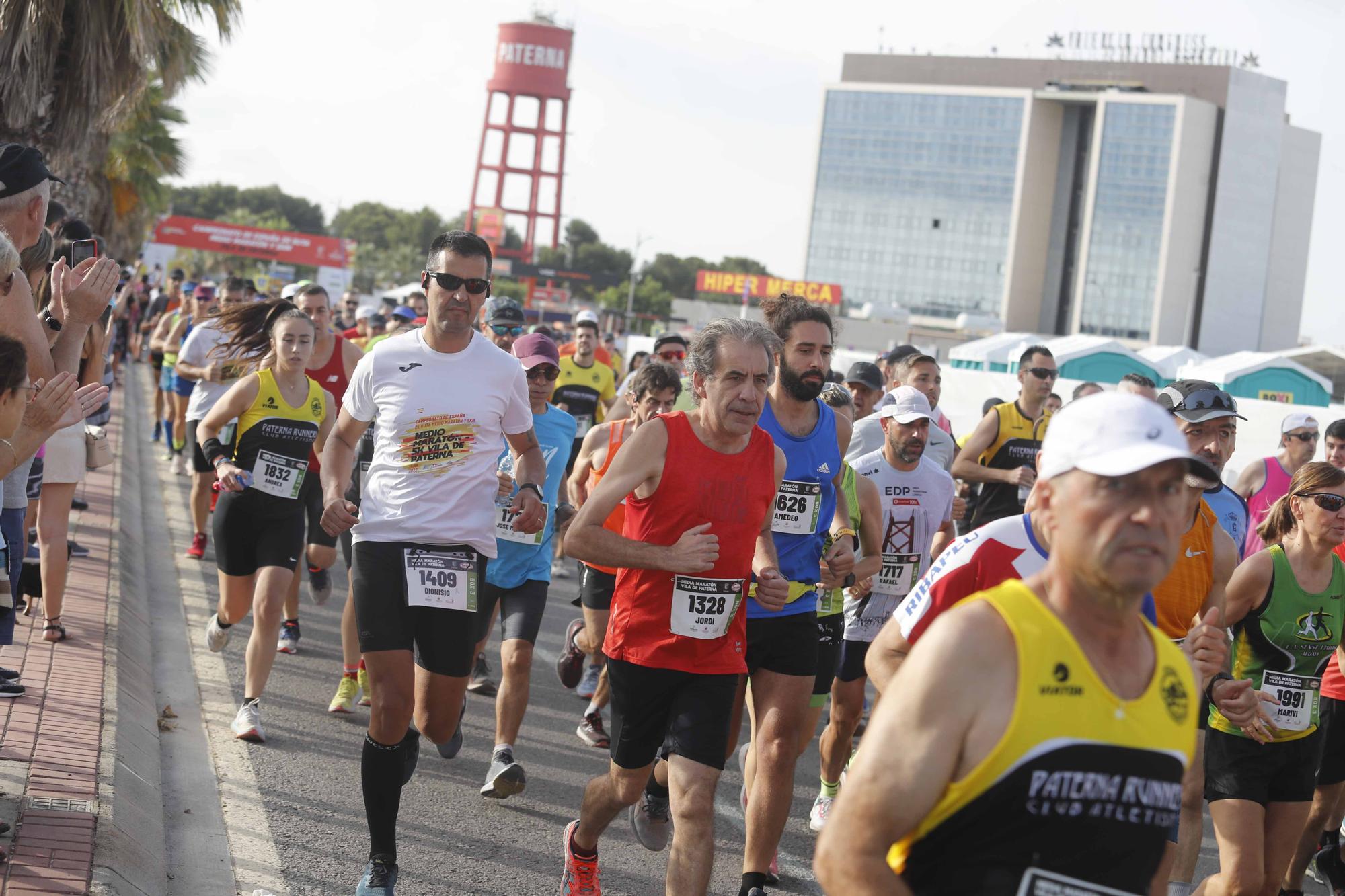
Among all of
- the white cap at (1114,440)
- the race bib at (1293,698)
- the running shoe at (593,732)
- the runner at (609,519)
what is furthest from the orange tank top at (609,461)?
the white cap at (1114,440)

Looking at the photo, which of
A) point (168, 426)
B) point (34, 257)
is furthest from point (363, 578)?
point (168, 426)

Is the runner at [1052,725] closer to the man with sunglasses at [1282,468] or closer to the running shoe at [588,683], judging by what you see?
the running shoe at [588,683]

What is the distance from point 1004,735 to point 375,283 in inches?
4379

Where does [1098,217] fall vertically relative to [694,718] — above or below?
Result: above

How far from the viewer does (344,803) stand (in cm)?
589

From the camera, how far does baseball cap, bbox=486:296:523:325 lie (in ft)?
30.5

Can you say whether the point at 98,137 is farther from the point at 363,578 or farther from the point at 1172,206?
the point at 1172,206

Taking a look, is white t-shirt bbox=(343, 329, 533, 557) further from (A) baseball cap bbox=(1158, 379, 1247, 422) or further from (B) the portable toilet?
(B) the portable toilet

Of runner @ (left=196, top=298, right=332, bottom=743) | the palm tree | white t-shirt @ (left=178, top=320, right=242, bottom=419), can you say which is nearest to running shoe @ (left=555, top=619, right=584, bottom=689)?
runner @ (left=196, top=298, right=332, bottom=743)

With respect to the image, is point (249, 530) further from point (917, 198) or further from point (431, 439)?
point (917, 198)

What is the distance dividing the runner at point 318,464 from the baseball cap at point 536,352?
4.70ft

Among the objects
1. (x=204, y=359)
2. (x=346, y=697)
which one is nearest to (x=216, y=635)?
(x=346, y=697)

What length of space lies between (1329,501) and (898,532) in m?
2.35

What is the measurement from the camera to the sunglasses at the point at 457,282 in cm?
521
